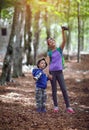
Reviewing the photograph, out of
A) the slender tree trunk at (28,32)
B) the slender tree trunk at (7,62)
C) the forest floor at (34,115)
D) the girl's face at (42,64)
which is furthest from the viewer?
the slender tree trunk at (28,32)

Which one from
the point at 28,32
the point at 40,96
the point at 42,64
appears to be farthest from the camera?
the point at 28,32

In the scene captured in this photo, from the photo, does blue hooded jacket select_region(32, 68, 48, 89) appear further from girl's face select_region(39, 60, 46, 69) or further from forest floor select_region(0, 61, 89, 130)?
forest floor select_region(0, 61, 89, 130)

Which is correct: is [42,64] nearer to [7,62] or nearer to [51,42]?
[51,42]

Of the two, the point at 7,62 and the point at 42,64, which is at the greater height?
the point at 42,64

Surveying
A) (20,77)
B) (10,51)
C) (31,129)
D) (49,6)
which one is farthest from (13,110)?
(20,77)

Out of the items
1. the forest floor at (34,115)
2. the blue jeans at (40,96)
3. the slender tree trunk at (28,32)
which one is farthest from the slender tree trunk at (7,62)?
the slender tree trunk at (28,32)

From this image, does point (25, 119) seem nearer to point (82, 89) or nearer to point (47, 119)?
point (47, 119)

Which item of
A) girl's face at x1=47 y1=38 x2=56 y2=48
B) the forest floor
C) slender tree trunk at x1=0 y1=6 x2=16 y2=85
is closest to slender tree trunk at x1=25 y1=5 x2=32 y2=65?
slender tree trunk at x1=0 y1=6 x2=16 y2=85

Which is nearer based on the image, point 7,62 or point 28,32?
point 7,62

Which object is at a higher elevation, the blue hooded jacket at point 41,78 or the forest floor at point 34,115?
the blue hooded jacket at point 41,78

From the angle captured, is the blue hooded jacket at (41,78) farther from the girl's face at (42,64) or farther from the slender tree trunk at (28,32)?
the slender tree trunk at (28,32)

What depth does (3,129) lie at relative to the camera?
817 cm

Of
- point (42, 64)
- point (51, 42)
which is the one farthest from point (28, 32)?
point (42, 64)

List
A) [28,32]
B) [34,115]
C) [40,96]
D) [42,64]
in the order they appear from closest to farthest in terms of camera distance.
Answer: [34,115] < [42,64] < [40,96] < [28,32]
